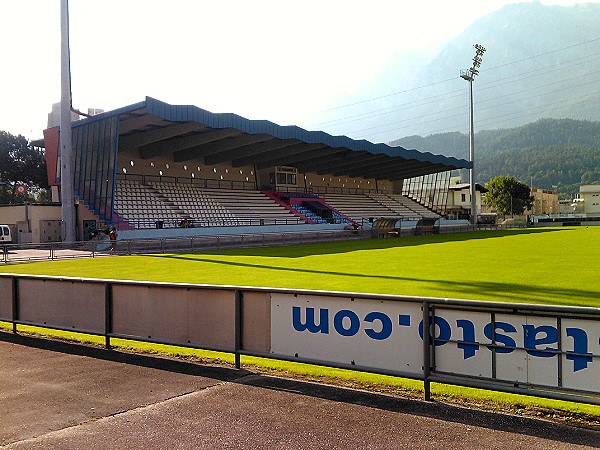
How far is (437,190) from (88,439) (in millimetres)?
85110

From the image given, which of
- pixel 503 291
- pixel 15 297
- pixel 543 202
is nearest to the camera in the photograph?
pixel 15 297

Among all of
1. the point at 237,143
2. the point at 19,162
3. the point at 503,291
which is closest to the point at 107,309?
the point at 503,291

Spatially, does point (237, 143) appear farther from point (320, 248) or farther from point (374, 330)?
point (374, 330)

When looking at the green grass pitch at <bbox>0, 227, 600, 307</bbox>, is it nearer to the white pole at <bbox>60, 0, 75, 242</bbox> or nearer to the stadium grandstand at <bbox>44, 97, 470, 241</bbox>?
the white pole at <bbox>60, 0, 75, 242</bbox>

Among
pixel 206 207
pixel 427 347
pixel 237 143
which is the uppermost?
pixel 237 143

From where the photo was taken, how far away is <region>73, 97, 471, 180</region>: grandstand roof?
127 feet

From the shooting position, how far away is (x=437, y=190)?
282ft

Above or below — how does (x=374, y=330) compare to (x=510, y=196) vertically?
below

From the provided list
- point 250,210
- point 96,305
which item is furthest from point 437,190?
point 96,305

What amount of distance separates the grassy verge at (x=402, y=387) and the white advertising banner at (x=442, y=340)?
0.32m

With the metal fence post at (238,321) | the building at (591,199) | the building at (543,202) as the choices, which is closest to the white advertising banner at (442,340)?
the metal fence post at (238,321)

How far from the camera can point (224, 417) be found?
5.04 metres

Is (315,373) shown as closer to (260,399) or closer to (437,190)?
(260,399)

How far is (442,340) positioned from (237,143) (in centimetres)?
4384
